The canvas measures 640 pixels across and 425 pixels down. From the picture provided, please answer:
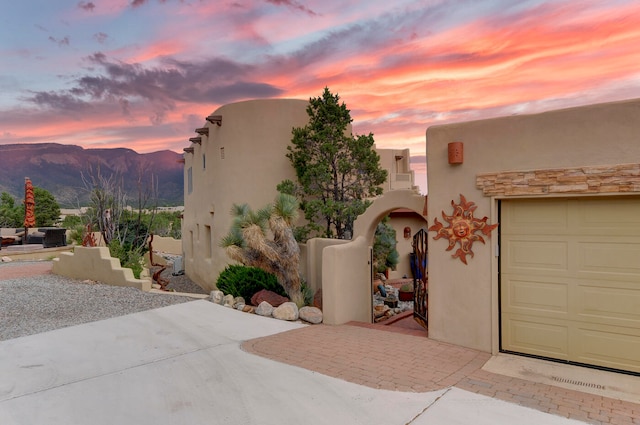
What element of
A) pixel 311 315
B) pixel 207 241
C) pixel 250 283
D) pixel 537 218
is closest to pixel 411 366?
pixel 537 218

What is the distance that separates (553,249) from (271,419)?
490 centimetres

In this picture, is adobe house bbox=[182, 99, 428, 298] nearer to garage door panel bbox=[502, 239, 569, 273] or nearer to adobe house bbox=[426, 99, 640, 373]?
adobe house bbox=[426, 99, 640, 373]

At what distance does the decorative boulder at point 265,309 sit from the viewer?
9.57m

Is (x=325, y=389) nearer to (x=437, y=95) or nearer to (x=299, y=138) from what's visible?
(x=299, y=138)

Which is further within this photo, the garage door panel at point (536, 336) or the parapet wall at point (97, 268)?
the parapet wall at point (97, 268)

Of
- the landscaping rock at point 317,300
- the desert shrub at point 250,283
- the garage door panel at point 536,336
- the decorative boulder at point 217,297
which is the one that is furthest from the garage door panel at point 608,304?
the decorative boulder at point 217,297

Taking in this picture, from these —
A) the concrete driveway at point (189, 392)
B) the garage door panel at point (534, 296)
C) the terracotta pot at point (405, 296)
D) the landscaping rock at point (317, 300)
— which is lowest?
the terracotta pot at point (405, 296)

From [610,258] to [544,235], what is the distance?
2.98 ft

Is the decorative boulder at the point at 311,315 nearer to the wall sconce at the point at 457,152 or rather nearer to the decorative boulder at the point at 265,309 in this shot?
the decorative boulder at the point at 265,309

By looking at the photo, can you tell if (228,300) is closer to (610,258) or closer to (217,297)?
(217,297)

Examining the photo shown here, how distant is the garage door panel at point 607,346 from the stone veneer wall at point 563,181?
2.05m

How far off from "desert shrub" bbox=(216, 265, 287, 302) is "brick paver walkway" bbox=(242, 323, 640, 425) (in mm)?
3181

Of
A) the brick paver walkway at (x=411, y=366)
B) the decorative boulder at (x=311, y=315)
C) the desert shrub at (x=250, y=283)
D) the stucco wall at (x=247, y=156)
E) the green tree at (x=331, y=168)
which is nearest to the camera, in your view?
the brick paver walkway at (x=411, y=366)

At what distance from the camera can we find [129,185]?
23.6 m
